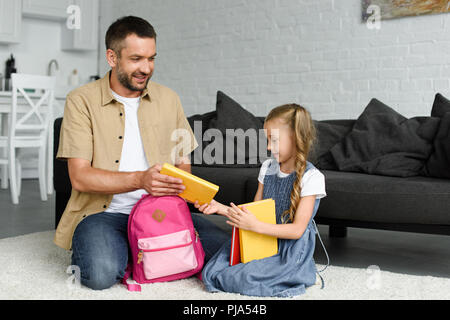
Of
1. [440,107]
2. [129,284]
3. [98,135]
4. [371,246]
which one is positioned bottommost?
[371,246]

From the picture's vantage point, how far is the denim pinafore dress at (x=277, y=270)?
1719 millimetres

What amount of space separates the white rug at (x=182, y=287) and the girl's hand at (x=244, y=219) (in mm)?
219

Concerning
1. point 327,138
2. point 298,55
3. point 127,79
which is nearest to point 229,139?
point 327,138

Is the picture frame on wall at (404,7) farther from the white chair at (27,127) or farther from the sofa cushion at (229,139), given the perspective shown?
the white chair at (27,127)

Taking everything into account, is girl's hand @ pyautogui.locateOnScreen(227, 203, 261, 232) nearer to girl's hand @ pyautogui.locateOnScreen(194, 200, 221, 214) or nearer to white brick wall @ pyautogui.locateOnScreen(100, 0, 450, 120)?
girl's hand @ pyautogui.locateOnScreen(194, 200, 221, 214)

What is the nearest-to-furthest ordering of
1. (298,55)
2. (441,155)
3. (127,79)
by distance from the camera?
(127,79), (441,155), (298,55)

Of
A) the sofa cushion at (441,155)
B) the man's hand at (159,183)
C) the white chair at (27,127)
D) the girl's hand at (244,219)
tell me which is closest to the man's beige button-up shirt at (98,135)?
the man's hand at (159,183)

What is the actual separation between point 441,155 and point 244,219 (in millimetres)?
1237

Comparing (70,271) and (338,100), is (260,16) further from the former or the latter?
(70,271)

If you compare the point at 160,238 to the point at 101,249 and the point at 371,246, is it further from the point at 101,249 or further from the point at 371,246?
the point at 371,246

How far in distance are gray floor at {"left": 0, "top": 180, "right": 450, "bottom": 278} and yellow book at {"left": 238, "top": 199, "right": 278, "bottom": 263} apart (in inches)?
24.2

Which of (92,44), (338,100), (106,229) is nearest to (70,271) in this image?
(106,229)

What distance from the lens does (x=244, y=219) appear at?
1.70m

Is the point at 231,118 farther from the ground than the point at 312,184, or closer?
farther from the ground
